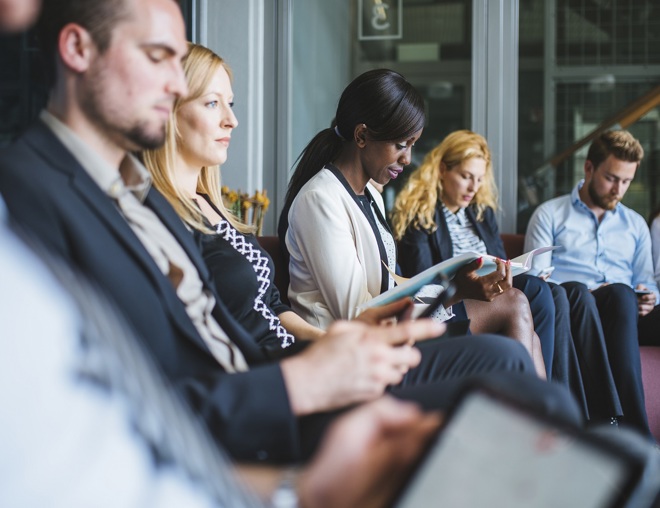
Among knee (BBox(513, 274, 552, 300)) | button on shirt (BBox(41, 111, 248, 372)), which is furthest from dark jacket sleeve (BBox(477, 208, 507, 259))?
button on shirt (BBox(41, 111, 248, 372))

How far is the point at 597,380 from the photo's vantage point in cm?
281

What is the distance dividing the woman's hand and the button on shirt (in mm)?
964

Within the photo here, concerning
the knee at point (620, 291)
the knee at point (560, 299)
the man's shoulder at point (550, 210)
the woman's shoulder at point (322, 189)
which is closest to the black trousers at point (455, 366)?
the woman's shoulder at point (322, 189)

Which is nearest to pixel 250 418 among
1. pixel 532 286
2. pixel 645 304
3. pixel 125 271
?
pixel 125 271

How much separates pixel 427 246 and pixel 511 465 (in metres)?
2.72

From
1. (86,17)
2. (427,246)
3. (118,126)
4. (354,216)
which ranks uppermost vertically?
(86,17)

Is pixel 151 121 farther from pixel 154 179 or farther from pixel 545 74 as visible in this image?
pixel 545 74

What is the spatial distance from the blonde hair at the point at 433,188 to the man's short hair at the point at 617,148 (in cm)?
51

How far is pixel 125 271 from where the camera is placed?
92 cm

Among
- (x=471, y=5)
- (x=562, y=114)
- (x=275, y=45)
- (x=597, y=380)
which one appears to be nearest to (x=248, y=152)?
(x=275, y=45)

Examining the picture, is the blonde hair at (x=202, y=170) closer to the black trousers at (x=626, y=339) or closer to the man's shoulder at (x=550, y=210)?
the black trousers at (x=626, y=339)

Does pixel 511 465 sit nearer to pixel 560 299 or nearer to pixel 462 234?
pixel 560 299

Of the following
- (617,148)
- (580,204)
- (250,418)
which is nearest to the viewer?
(250,418)

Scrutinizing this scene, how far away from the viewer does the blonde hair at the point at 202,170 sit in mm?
1611
